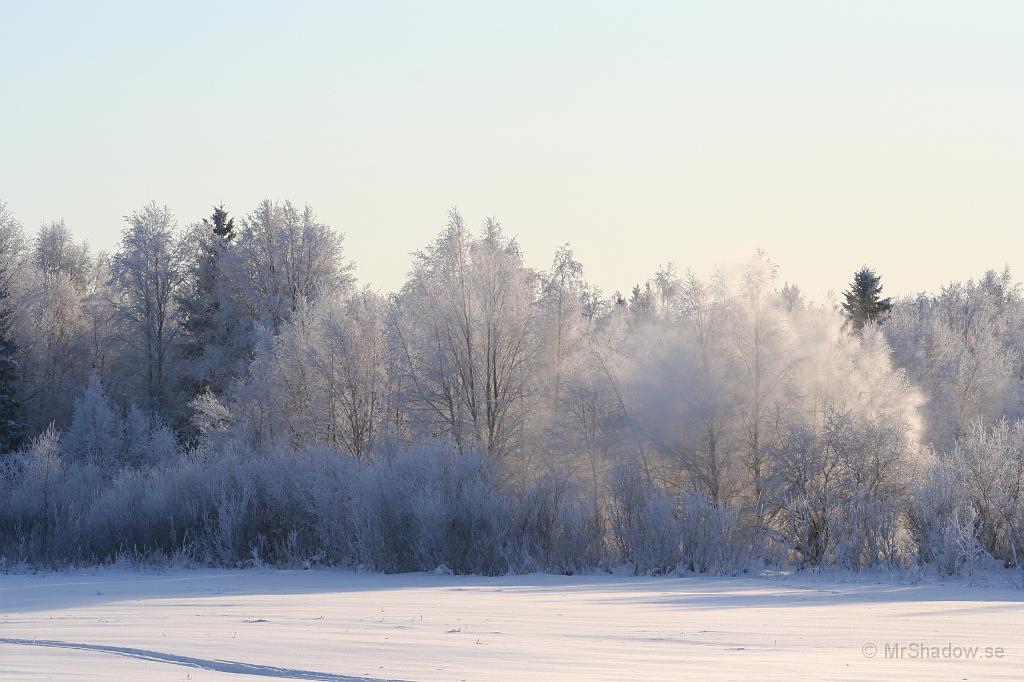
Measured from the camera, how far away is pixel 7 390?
48.7 m

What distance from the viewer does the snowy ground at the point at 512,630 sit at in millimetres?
9508

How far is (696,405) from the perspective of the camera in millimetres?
32562

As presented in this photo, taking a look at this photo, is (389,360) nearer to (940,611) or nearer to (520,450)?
(520,450)

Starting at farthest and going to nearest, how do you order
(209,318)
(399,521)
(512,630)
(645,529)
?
1. (209,318)
2. (399,521)
3. (645,529)
4. (512,630)

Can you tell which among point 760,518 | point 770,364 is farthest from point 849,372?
point 760,518

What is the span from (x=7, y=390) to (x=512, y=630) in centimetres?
4174

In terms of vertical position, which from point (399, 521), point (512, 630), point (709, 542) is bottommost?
point (512, 630)

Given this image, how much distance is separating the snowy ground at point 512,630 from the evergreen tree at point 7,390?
29347 millimetres

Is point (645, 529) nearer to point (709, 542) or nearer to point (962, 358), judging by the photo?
point (709, 542)

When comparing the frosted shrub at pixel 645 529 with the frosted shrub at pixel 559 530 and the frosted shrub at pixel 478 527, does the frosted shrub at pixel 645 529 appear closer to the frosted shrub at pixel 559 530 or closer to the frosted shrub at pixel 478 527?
the frosted shrub at pixel 559 530

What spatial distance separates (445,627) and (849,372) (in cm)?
2110

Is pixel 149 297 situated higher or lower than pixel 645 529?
higher

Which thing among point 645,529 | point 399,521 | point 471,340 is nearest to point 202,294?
point 471,340

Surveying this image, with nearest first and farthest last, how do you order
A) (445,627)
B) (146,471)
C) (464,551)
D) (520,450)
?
(445,627) < (464,551) < (146,471) < (520,450)
